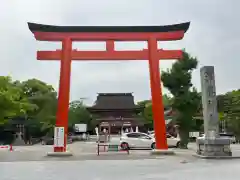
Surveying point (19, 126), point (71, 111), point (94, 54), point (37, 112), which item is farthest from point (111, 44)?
point (71, 111)

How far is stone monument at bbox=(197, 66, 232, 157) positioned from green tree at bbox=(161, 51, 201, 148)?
799 centimetres

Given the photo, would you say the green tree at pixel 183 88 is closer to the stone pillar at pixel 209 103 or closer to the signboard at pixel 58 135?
the stone pillar at pixel 209 103

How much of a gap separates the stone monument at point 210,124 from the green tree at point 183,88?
7.99m

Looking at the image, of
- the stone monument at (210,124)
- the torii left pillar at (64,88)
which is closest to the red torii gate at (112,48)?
the torii left pillar at (64,88)

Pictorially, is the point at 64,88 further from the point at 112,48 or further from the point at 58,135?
the point at 112,48

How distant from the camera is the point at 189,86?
91.6ft

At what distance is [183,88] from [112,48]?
887 cm

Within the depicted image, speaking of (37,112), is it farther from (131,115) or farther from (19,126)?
(131,115)

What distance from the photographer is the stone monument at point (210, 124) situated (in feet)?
57.9

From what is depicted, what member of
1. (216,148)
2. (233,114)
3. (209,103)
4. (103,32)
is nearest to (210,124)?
(209,103)

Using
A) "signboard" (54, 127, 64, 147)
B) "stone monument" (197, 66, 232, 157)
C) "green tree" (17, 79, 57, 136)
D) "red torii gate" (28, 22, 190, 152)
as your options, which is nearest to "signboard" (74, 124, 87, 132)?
"green tree" (17, 79, 57, 136)

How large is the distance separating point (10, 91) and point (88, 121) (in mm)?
33333

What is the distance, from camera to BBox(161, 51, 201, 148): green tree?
2748 cm

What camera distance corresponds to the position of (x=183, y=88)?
27.6m
